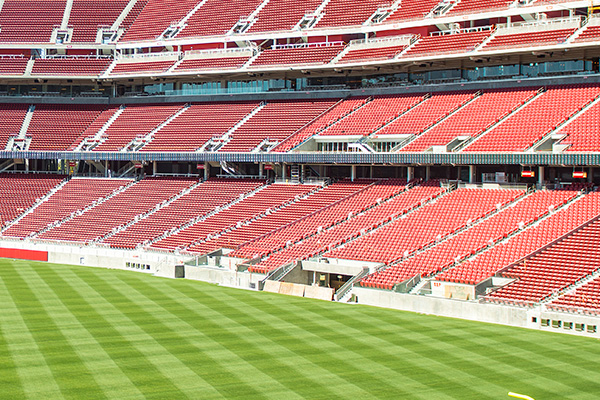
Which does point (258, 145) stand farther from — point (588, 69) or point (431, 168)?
point (588, 69)

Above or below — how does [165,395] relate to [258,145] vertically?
below

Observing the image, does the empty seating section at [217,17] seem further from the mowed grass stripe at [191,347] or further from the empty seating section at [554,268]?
the empty seating section at [554,268]

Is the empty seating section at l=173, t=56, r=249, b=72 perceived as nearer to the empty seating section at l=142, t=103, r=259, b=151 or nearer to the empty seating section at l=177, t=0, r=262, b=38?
the empty seating section at l=177, t=0, r=262, b=38

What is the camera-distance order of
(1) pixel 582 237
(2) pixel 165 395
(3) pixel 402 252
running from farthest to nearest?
1. (3) pixel 402 252
2. (1) pixel 582 237
3. (2) pixel 165 395

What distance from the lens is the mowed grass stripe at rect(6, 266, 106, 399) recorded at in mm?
23906

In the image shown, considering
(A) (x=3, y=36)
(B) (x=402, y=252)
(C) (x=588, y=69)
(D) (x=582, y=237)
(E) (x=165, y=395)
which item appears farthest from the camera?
(A) (x=3, y=36)

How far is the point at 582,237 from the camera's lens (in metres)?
38.7

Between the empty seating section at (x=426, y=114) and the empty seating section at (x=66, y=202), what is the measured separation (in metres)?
24.3

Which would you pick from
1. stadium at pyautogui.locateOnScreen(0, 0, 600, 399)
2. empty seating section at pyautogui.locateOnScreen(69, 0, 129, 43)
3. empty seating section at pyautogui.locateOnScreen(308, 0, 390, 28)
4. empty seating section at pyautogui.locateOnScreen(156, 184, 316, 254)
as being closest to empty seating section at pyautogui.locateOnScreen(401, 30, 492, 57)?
stadium at pyautogui.locateOnScreen(0, 0, 600, 399)

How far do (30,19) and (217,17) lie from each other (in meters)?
19.5

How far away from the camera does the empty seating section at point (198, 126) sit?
64750 mm

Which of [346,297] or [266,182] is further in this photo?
[266,182]

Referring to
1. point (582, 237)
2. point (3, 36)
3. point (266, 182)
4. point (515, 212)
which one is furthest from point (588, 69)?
point (3, 36)

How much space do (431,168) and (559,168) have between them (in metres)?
8.97
